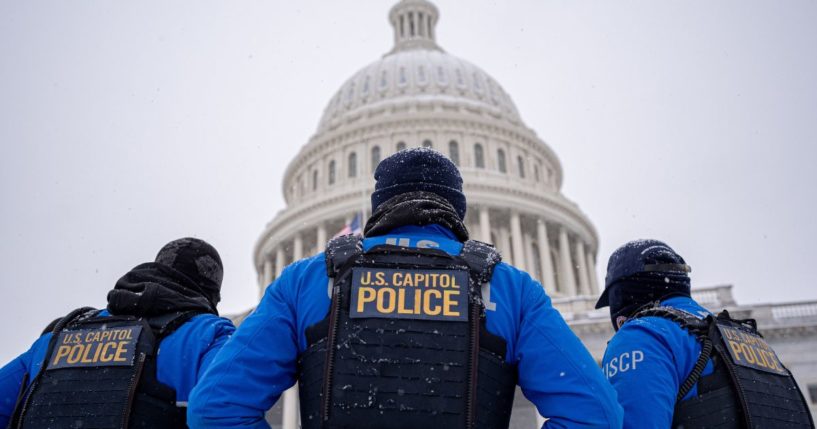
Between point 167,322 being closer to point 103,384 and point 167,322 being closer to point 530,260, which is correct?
point 103,384

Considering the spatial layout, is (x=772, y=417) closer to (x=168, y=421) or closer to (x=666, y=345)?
(x=666, y=345)

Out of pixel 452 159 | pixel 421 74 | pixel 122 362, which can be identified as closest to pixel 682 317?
pixel 122 362

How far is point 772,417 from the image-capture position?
12.1 ft

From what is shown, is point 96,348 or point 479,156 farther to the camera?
point 479,156

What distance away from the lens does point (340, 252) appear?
3021mm

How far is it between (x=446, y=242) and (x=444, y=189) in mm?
422

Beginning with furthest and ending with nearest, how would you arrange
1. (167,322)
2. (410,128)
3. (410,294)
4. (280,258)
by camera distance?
(410,128) < (280,258) < (167,322) < (410,294)

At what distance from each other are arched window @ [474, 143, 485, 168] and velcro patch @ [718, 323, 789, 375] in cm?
4430

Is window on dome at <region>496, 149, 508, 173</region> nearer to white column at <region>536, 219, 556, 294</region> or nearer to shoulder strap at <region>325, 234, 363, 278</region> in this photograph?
white column at <region>536, 219, 556, 294</region>

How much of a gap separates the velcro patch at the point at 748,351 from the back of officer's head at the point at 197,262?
3.12 metres

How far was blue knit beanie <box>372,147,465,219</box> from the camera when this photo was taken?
341 centimetres

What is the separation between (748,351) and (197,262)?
11.0ft

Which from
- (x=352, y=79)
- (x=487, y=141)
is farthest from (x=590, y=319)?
(x=352, y=79)

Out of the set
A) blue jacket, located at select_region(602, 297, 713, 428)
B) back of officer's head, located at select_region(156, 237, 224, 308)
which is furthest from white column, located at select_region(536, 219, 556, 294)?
blue jacket, located at select_region(602, 297, 713, 428)
